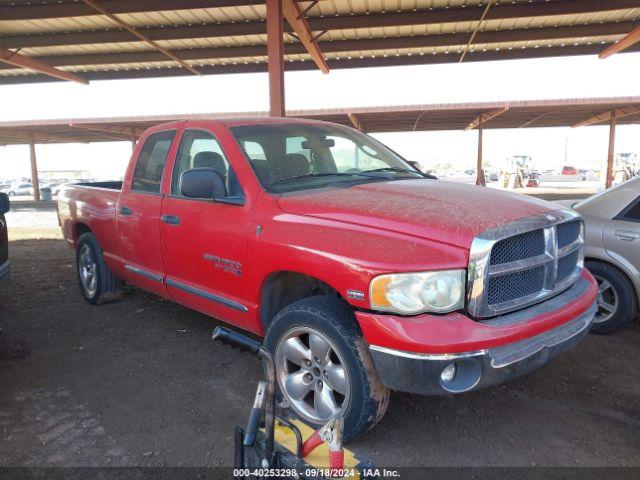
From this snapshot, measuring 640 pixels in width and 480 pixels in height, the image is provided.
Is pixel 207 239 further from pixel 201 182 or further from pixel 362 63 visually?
pixel 362 63

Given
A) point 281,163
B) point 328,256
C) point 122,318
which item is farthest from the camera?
point 122,318

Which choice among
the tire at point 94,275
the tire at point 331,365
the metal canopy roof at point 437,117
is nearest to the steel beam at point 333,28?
the metal canopy roof at point 437,117

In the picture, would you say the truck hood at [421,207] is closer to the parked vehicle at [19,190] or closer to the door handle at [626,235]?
the door handle at [626,235]

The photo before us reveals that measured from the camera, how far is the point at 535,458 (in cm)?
254

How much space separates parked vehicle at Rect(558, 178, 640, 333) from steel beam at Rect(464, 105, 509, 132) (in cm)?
1333

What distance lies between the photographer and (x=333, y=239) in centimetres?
250

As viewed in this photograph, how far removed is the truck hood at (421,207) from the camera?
7.78 ft

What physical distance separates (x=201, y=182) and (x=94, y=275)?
2736 mm

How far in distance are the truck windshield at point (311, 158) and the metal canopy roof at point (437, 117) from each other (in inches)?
349

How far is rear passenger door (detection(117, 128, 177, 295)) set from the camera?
3.93m

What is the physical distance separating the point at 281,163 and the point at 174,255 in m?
1.13

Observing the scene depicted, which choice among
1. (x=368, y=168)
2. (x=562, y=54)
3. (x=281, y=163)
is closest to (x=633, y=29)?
(x=562, y=54)

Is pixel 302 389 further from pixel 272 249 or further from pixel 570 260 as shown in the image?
pixel 570 260

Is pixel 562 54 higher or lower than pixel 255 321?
higher
